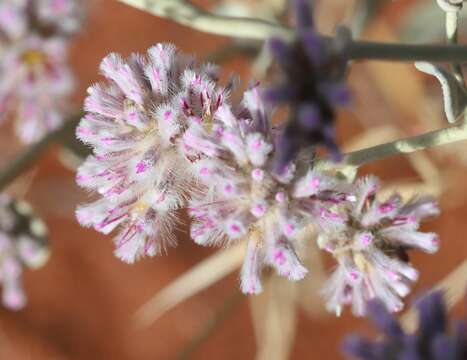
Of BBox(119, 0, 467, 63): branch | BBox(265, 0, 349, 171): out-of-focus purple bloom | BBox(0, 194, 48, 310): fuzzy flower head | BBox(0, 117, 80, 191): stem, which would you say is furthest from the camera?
BBox(0, 194, 48, 310): fuzzy flower head

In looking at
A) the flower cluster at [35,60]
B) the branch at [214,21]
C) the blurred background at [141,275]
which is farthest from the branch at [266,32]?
the blurred background at [141,275]

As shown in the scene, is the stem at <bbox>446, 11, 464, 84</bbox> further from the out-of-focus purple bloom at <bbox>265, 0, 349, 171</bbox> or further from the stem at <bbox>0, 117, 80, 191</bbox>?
the stem at <bbox>0, 117, 80, 191</bbox>

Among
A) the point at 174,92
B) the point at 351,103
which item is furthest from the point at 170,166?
the point at 351,103

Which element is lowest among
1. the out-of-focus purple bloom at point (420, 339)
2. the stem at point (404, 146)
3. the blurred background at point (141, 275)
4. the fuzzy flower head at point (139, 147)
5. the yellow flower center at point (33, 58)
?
the blurred background at point (141, 275)

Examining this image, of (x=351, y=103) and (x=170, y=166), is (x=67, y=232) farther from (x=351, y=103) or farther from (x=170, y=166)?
(x=351, y=103)

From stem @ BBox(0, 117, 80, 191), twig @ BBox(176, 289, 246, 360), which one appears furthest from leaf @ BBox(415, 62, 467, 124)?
twig @ BBox(176, 289, 246, 360)

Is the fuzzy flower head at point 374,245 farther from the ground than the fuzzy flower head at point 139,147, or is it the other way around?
the fuzzy flower head at point 139,147

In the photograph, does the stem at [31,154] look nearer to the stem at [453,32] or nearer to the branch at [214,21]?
the branch at [214,21]
